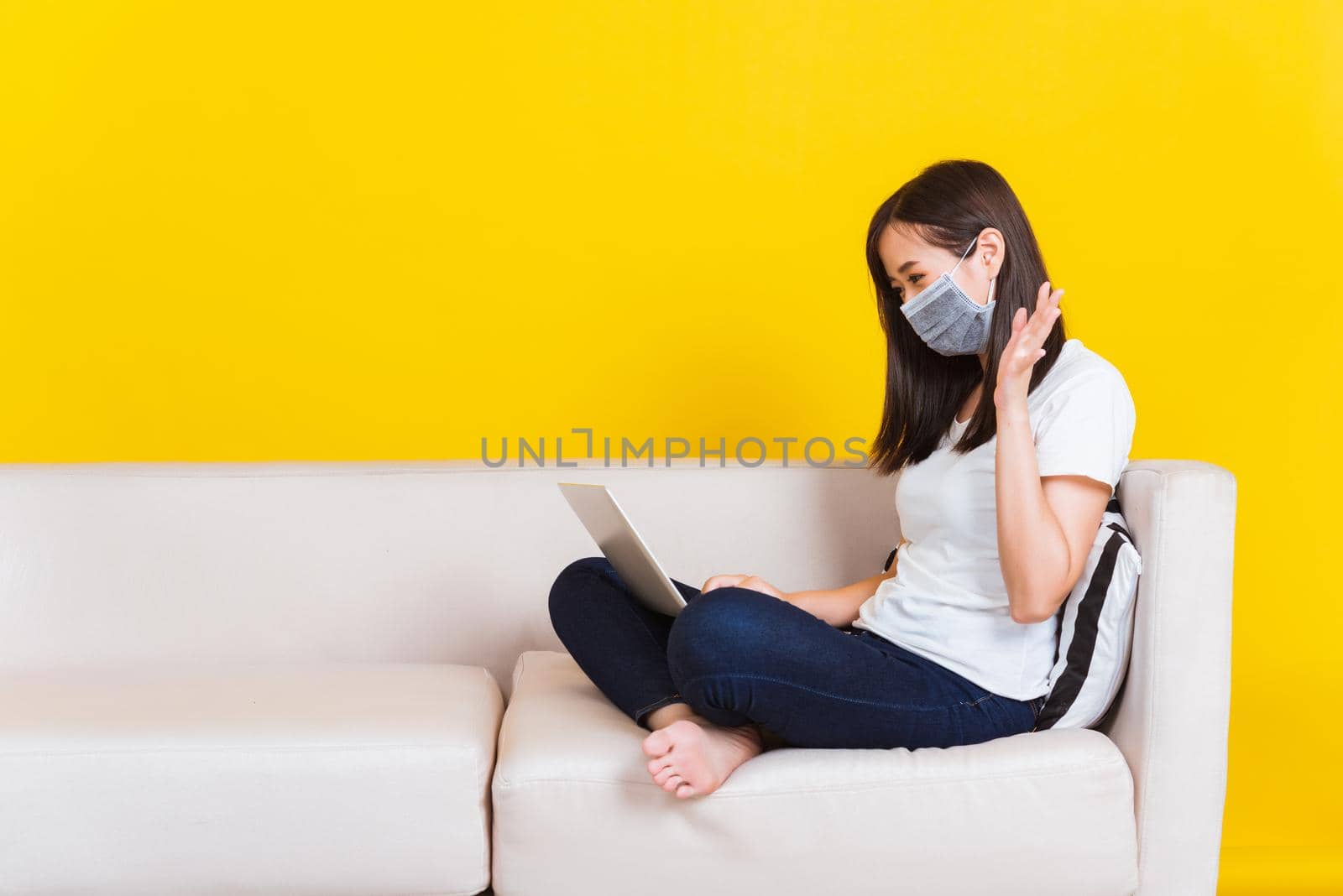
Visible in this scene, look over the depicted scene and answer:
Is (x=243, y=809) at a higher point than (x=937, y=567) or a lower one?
lower

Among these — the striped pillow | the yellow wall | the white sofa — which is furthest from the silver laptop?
the yellow wall

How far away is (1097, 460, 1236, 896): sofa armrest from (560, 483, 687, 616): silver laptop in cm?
60

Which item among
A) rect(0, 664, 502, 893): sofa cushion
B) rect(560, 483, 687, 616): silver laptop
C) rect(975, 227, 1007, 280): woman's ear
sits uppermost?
rect(975, 227, 1007, 280): woman's ear

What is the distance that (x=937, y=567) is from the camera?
1.71 m

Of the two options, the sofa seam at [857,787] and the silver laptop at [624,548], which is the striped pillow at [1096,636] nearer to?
the sofa seam at [857,787]

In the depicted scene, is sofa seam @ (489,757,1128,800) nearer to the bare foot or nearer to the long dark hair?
the bare foot

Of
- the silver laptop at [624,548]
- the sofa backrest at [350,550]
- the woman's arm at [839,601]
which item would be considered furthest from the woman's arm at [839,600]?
the sofa backrest at [350,550]

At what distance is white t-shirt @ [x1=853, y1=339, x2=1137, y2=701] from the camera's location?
1552 mm

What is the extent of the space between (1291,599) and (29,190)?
2866 mm

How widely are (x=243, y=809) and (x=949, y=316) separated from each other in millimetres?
1070

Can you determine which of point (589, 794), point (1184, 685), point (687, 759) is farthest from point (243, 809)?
point (1184, 685)

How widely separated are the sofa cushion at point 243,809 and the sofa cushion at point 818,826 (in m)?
0.08

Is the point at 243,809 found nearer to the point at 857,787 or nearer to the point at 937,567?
the point at 857,787

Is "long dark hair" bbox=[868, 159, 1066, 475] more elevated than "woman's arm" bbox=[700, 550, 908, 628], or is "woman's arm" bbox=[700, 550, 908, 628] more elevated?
"long dark hair" bbox=[868, 159, 1066, 475]
